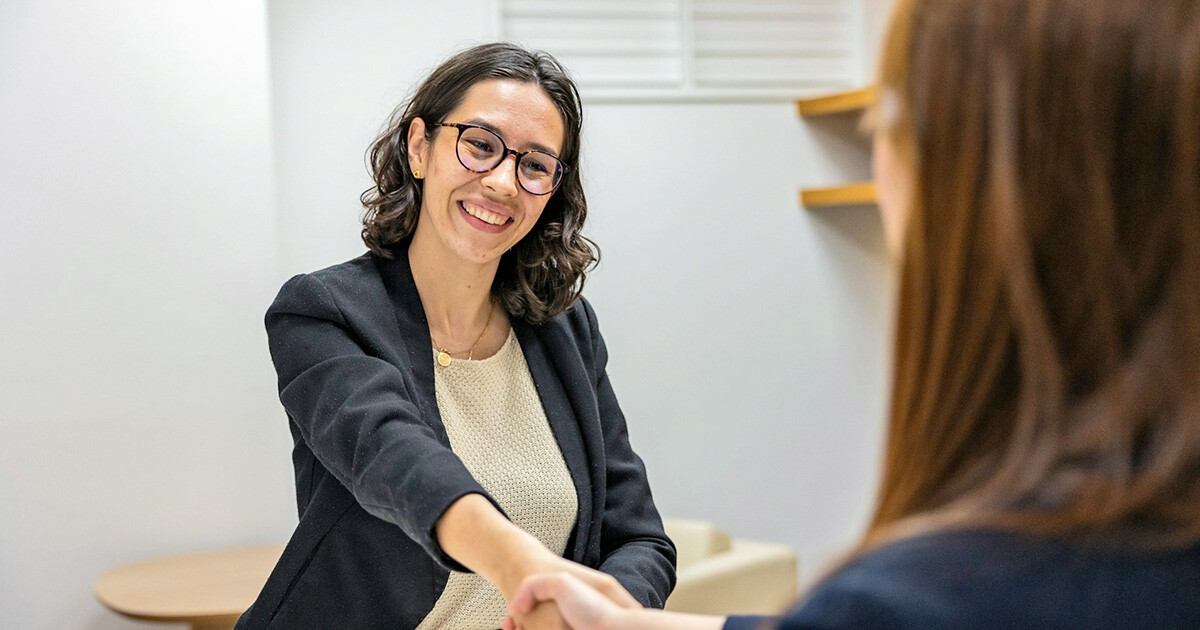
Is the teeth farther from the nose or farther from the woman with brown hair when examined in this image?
the woman with brown hair

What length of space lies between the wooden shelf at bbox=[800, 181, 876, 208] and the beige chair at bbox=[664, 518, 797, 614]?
47.6 inches

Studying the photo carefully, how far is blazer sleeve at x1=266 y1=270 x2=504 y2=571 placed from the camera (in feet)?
4.43

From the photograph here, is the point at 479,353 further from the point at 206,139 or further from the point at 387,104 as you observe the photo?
the point at 387,104

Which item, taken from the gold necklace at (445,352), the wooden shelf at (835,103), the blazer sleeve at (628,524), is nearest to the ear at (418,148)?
the gold necklace at (445,352)

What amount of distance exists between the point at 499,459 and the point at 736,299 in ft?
8.57

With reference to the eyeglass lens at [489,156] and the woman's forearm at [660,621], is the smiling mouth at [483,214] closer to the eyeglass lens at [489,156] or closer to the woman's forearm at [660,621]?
the eyeglass lens at [489,156]

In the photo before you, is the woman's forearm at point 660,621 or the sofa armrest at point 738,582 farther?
the sofa armrest at point 738,582

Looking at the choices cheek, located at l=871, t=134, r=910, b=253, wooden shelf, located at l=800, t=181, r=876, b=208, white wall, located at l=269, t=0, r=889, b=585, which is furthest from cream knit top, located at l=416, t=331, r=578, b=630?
wooden shelf, located at l=800, t=181, r=876, b=208

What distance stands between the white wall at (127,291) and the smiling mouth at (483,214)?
164cm

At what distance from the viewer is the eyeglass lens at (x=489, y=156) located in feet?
5.85

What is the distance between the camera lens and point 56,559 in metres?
3.11

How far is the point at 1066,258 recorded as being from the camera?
0.70 metres

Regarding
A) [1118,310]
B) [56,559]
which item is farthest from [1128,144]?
[56,559]

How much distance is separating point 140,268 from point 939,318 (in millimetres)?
2800
